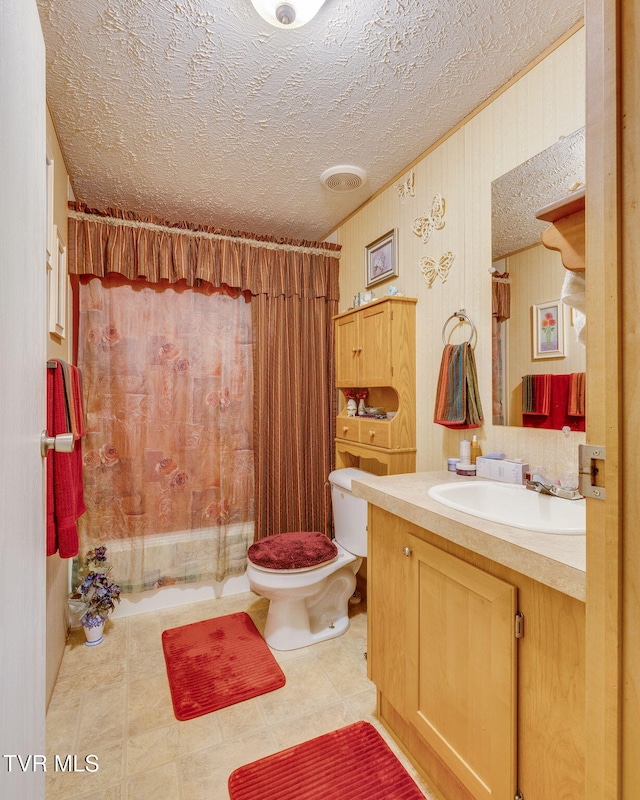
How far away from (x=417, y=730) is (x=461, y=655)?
1.48 feet

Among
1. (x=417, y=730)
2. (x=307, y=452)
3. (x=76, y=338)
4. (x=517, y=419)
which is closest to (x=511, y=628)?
(x=417, y=730)

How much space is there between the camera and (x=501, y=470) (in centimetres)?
152

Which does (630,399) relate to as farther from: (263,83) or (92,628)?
(92,628)

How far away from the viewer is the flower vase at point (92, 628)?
208 cm

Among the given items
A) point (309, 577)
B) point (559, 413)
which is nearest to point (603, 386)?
point (559, 413)

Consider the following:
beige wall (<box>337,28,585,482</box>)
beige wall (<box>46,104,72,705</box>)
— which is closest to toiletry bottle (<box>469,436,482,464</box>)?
beige wall (<box>337,28,585,482</box>)

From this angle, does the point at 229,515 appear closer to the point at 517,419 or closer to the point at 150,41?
the point at 517,419

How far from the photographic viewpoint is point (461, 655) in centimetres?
110

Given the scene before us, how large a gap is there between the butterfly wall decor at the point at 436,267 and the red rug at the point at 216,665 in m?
1.97

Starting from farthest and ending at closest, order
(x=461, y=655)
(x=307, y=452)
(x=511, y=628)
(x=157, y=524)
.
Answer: (x=307, y=452)
(x=157, y=524)
(x=461, y=655)
(x=511, y=628)

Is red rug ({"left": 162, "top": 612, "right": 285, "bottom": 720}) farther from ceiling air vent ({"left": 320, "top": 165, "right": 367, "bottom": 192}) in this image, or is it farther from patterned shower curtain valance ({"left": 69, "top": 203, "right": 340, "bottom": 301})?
ceiling air vent ({"left": 320, "top": 165, "right": 367, "bottom": 192})

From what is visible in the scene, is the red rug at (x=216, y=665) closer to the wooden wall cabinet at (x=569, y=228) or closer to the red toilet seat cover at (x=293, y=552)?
the red toilet seat cover at (x=293, y=552)

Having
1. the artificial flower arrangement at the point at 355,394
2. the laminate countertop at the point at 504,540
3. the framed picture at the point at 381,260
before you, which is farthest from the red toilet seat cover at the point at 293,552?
the framed picture at the point at 381,260

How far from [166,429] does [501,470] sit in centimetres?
190
